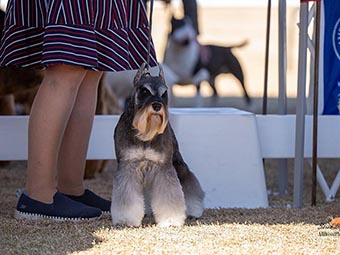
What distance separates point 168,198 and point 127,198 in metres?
0.17

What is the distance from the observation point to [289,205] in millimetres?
4234

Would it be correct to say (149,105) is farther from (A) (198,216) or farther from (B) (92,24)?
(A) (198,216)

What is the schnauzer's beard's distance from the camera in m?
3.29

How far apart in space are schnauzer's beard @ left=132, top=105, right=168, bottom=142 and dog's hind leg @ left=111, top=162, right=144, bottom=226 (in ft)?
0.65

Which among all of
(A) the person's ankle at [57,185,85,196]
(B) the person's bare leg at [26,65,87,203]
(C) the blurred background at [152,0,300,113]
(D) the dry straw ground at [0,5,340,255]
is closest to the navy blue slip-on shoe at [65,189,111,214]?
(A) the person's ankle at [57,185,85,196]

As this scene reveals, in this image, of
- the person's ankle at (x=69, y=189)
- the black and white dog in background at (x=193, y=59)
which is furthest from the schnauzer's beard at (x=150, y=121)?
the black and white dog in background at (x=193, y=59)

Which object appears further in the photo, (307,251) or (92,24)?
(92,24)

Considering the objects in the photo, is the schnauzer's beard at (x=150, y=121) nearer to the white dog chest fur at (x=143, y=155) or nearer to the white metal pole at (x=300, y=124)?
the white dog chest fur at (x=143, y=155)

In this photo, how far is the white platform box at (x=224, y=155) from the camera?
4.22 m

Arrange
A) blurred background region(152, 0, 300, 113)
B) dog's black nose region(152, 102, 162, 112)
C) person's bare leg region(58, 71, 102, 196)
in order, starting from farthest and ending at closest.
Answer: blurred background region(152, 0, 300, 113)
person's bare leg region(58, 71, 102, 196)
dog's black nose region(152, 102, 162, 112)

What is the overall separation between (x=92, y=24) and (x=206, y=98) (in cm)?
1003

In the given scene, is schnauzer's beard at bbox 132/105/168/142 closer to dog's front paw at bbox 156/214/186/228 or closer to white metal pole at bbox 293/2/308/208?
dog's front paw at bbox 156/214/186/228

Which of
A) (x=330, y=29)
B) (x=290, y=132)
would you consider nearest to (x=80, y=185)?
(x=290, y=132)

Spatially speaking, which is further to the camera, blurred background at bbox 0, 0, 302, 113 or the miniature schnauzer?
blurred background at bbox 0, 0, 302, 113
